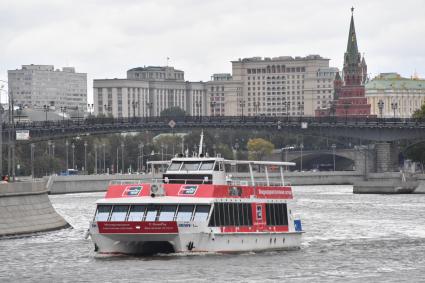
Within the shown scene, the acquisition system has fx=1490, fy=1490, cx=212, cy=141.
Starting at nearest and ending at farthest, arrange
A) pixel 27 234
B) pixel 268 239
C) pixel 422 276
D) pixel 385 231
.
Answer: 1. pixel 422 276
2. pixel 268 239
3. pixel 27 234
4. pixel 385 231

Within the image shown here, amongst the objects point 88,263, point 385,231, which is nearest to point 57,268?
point 88,263

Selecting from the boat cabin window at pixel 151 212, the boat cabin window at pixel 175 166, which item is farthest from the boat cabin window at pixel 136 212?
the boat cabin window at pixel 175 166

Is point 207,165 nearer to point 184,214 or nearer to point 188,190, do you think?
point 188,190

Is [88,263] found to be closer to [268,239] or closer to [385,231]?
[268,239]

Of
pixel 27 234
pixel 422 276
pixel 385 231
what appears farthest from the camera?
pixel 385 231

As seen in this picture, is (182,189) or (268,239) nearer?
(182,189)

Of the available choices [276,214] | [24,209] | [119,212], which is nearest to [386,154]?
[24,209]

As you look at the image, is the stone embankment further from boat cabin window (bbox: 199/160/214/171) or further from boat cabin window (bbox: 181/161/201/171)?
boat cabin window (bbox: 199/160/214/171)

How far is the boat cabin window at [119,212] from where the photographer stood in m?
68.8

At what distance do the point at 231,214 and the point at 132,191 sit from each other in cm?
488

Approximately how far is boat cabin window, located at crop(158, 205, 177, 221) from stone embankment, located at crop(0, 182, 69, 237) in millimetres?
13484

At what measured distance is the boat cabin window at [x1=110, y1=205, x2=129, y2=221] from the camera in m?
68.8

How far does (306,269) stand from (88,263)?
33.5 ft

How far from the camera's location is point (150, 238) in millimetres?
68562
